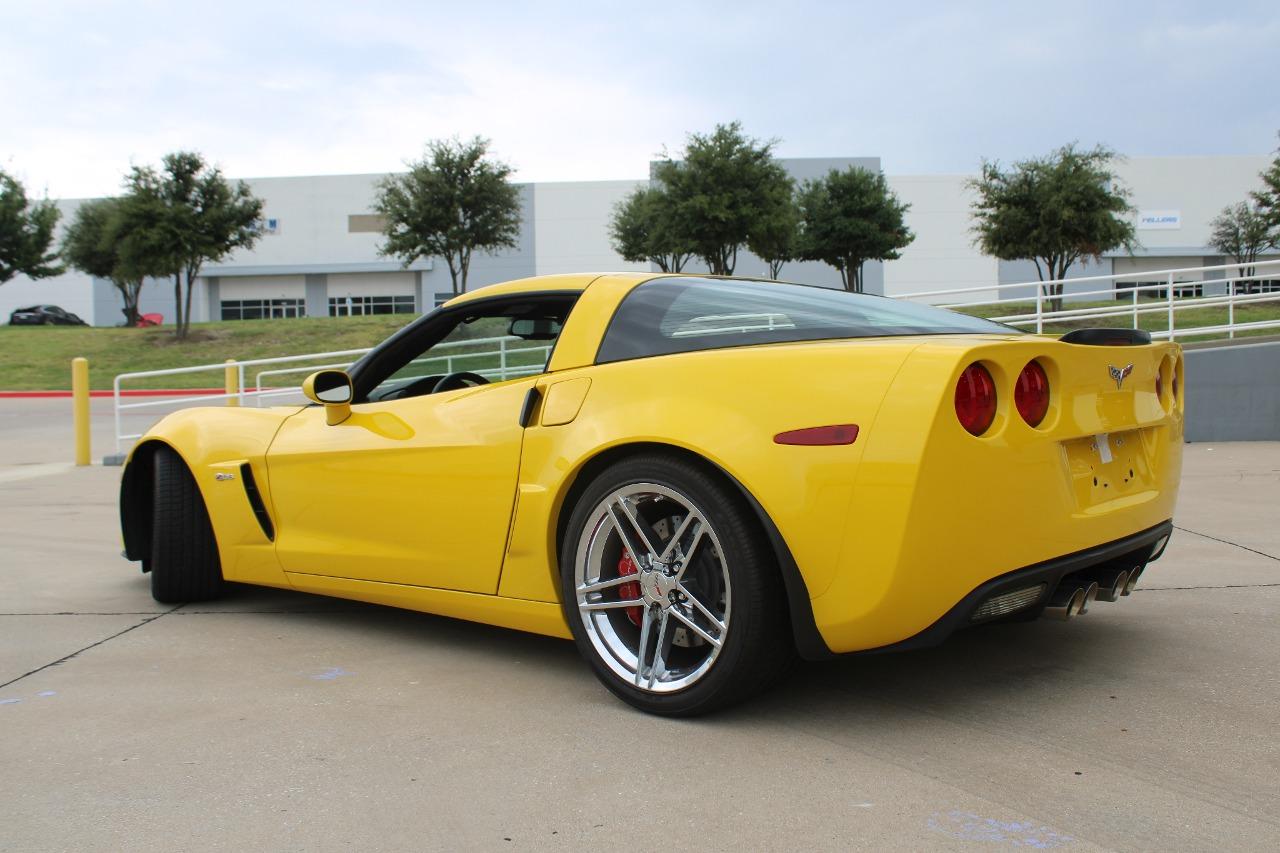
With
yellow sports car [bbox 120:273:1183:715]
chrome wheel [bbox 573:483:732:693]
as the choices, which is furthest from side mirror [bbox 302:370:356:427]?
chrome wheel [bbox 573:483:732:693]

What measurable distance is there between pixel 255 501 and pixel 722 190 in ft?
97.9

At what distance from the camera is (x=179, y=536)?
4555 mm

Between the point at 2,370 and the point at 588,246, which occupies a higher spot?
the point at 588,246

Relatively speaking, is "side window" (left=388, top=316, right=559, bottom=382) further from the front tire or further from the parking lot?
the parking lot

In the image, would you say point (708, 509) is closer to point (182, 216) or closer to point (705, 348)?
point (705, 348)

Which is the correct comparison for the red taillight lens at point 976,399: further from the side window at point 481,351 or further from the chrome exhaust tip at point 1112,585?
the side window at point 481,351

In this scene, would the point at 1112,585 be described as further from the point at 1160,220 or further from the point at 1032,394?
the point at 1160,220

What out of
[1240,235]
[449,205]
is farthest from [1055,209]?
[1240,235]

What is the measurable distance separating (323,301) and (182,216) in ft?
94.8

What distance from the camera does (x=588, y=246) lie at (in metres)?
58.0

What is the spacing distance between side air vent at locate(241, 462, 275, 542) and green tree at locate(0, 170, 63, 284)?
4264 cm

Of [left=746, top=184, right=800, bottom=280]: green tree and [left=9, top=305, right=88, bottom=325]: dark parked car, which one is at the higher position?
[left=746, top=184, right=800, bottom=280]: green tree

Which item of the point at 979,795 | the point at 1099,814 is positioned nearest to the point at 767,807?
the point at 979,795

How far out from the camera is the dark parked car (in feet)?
170
